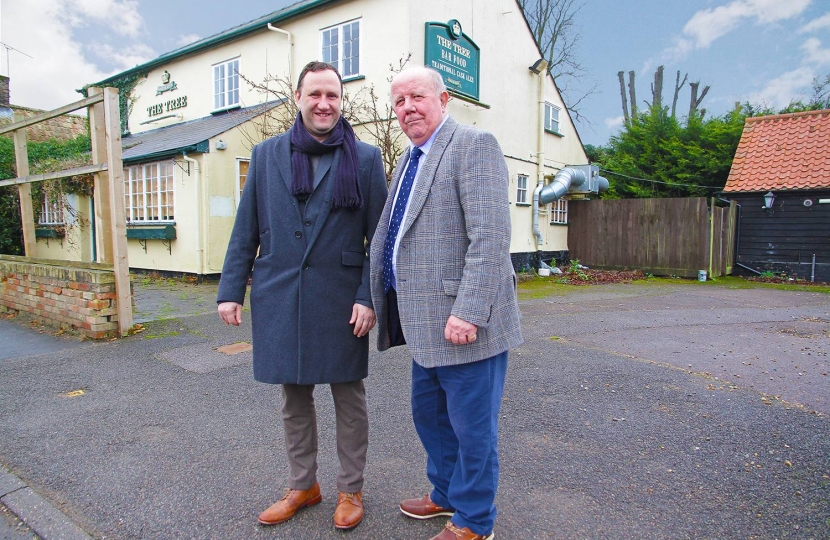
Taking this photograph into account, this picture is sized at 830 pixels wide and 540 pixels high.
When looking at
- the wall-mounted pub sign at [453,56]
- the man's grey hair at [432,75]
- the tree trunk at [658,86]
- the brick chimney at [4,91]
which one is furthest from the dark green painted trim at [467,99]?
the tree trunk at [658,86]

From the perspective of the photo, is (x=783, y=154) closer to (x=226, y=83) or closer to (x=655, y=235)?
(x=655, y=235)

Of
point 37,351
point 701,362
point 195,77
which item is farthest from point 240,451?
point 195,77

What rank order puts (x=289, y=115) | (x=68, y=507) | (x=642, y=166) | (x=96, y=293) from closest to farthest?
(x=68, y=507), (x=96, y=293), (x=289, y=115), (x=642, y=166)

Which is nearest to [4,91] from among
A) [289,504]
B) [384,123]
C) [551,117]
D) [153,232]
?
[153,232]

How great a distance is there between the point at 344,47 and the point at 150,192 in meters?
5.62

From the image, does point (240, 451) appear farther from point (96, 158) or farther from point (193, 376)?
point (96, 158)

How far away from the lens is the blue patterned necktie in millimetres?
2262

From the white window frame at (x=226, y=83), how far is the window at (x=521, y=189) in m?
7.55

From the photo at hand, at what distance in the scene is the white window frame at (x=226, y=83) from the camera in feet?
44.4

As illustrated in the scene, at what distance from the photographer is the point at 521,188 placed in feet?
46.0

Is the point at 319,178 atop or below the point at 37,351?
atop

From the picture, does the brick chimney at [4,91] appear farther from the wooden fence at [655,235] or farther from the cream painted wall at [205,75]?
the wooden fence at [655,235]

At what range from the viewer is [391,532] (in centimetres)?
234

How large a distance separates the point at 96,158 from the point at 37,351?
2197mm
